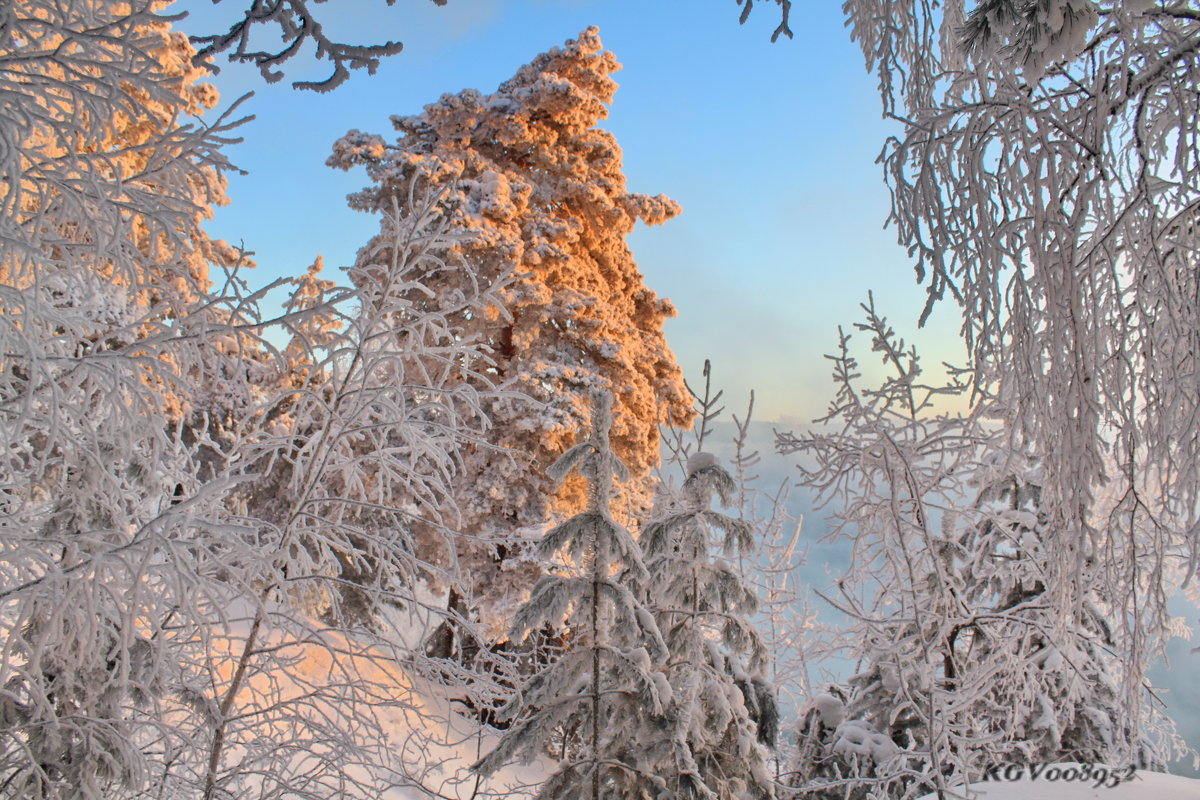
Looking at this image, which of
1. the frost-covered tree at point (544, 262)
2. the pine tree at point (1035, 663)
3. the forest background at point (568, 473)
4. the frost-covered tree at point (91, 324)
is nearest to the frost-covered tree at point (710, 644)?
the forest background at point (568, 473)

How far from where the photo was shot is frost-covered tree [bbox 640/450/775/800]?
15.5 ft

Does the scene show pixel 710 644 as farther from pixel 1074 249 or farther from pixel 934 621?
pixel 1074 249

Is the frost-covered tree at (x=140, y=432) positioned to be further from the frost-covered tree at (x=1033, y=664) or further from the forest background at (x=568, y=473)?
the frost-covered tree at (x=1033, y=664)

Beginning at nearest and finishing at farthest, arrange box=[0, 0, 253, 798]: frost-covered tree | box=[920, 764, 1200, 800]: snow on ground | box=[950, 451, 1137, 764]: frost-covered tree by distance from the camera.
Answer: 1. box=[0, 0, 253, 798]: frost-covered tree
2. box=[920, 764, 1200, 800]: snow on ground
3. box=[950, 451, 1137, 764]: frost-covered tree

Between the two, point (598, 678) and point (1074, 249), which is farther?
point (598, 678)

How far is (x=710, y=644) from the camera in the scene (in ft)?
16.7

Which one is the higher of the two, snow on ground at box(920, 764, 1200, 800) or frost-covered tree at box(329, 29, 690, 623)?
frost-covered tree at box(329, 29, 690, 623)

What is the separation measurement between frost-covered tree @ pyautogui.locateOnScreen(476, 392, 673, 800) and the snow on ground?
1849mm

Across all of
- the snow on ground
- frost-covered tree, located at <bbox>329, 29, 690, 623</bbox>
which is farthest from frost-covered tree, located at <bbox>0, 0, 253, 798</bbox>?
frost-covered tree, located at <bbox>329, 29, 690, 623</bbox>

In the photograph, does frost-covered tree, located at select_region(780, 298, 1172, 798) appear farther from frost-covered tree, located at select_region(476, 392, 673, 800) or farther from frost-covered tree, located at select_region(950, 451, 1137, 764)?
frost-covered tree, located at select_region(476, 392, 673, 800)

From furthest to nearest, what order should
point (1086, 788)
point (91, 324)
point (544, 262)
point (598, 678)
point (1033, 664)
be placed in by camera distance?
point (544, 262) → point (1033, 664) → point (598, 678) → point (1086, 788) → point (91, 324)

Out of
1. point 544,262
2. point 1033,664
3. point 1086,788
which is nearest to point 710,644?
point 1086,788

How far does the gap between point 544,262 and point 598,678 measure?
360 inches

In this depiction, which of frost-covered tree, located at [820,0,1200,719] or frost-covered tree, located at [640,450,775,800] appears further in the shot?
frost-covered tree, located at [640,450,775,800]
